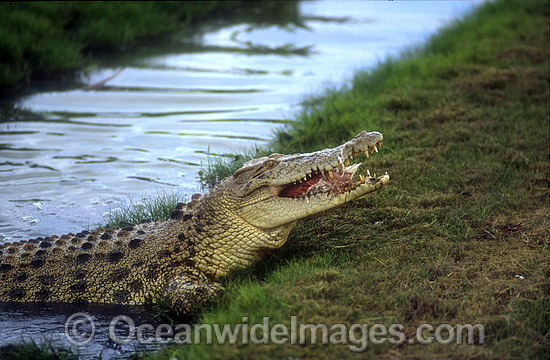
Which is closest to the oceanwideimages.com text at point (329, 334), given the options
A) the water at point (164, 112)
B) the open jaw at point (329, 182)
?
the open jaw at point (329, 182)

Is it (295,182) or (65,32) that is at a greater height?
(65,32)

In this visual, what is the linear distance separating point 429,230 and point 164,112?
5.73 metres

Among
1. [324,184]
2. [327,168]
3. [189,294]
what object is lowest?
[189,294]

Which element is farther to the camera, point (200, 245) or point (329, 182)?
point (329, 182)

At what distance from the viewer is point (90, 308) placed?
13.9 feet

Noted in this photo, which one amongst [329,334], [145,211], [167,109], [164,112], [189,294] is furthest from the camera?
[167,109]

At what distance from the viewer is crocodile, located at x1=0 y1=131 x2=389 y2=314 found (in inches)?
165

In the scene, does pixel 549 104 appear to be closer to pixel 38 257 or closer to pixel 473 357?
pixel 473 357

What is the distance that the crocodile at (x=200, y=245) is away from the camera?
419 cm

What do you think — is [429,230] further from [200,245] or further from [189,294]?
[189,294]

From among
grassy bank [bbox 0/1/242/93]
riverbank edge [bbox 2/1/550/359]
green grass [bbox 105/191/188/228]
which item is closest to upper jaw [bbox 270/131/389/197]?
riverbank edge [bbox 2/1/550/359]

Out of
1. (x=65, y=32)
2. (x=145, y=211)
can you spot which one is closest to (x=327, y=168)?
(x=145, y=211)

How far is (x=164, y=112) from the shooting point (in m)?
9.30

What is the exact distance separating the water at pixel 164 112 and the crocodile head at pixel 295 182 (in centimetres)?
169
